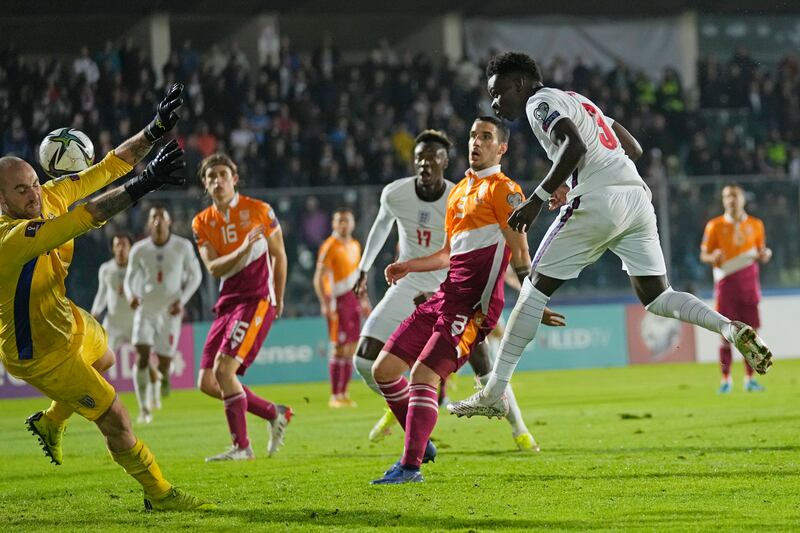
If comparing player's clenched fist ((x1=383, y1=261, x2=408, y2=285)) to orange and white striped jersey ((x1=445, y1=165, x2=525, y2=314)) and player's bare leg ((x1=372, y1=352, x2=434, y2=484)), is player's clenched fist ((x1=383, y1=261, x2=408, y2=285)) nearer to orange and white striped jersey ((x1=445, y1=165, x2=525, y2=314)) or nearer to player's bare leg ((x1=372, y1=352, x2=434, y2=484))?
→ orange and white striped jersey ((x1=445, y1=165, x2=525, y2=314))

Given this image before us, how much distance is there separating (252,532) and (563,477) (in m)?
2.46

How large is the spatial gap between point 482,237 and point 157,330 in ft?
29.6

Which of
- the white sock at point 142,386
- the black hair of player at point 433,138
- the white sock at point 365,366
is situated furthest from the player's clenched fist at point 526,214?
the white sock at point 142,386

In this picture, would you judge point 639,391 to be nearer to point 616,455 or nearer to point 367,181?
point 616,455

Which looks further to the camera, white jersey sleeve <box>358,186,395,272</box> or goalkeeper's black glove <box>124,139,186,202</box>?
white jersey sleeve <box>358,186,395,272</box>

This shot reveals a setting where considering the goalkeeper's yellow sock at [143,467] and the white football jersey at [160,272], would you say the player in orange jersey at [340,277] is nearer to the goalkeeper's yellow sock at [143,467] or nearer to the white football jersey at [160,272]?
the white football jersey at [160,272]

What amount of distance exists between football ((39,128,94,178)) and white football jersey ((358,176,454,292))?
9.21 ft

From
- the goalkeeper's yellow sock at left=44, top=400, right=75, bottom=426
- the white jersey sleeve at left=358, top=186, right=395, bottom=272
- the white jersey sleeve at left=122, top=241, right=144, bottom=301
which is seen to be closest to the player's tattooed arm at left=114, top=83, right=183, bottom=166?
the goalkeeper's yellow sock at left=44, top=400, right=75, bottom=426

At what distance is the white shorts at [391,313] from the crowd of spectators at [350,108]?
1110cm

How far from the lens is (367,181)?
84.1 ft

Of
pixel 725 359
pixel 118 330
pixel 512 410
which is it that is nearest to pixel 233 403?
pixel 512 410

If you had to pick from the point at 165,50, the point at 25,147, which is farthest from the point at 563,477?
the point at 165,50

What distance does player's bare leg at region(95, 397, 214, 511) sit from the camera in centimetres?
665

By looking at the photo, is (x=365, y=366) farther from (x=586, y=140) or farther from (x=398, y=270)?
(x=586, y=140)
